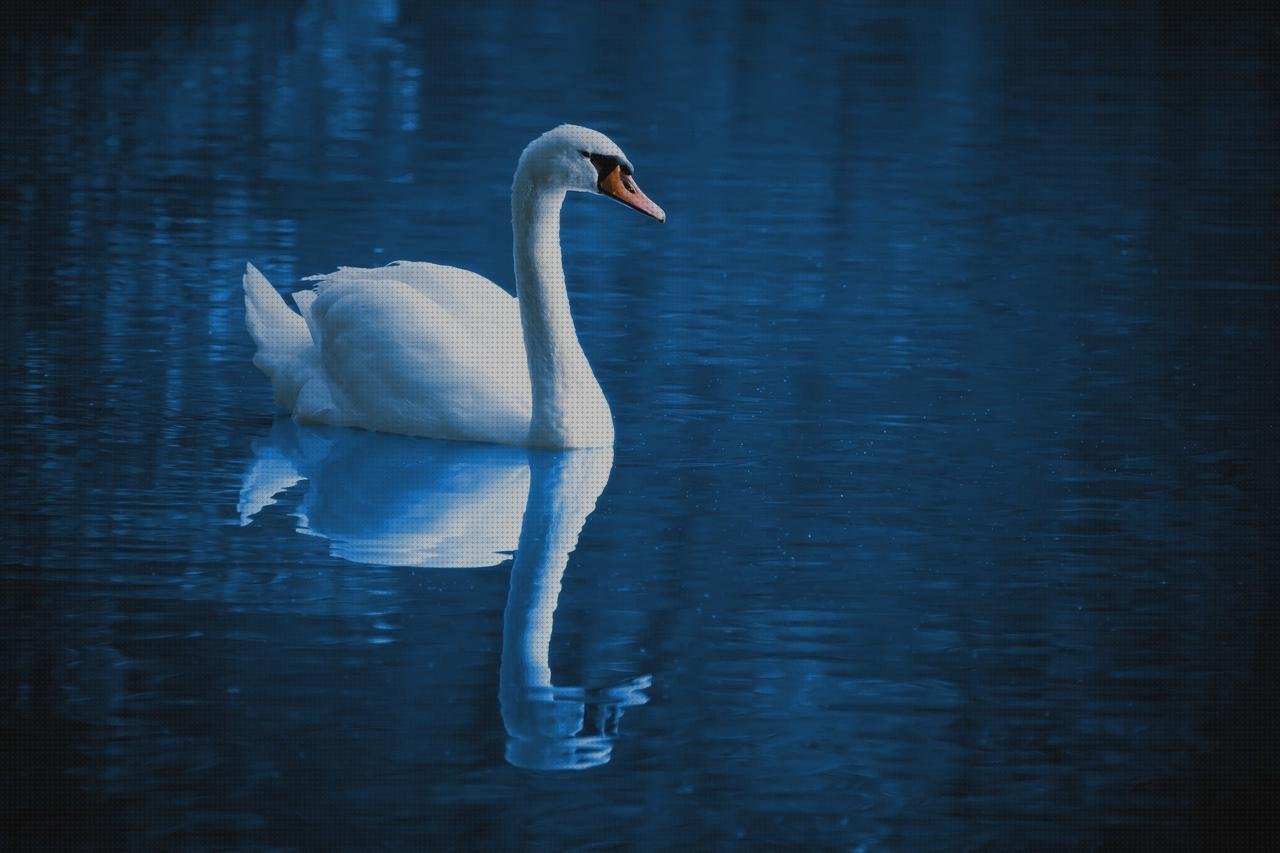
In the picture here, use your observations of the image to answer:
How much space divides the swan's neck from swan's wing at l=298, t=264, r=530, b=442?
0.18m

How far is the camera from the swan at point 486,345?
9125 millimetres

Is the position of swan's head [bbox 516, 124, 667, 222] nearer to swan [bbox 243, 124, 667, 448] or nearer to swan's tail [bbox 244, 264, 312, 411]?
swan [bbox 243, 124, 667, 448]

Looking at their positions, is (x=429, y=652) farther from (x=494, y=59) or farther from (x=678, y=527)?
(x=494, y=59)

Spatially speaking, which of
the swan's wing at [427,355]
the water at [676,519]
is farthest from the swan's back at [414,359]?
the water at [676,519]

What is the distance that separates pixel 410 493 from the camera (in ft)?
27.8

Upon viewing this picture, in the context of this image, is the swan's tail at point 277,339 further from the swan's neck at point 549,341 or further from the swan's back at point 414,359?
the swan's neck at point 549,341

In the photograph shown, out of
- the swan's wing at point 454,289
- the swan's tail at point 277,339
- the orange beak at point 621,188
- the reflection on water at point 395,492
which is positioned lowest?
the reflection on water at point 395,492

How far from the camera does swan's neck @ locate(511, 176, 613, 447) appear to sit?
9086 mm

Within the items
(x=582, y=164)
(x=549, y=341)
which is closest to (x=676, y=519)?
(x=549, y=341)

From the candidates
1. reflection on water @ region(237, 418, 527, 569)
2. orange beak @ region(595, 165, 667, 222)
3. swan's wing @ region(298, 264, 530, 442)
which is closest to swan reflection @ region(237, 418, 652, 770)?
reflection on water @ region(237, 418, 527, 569)

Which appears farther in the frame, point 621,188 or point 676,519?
point 621,188

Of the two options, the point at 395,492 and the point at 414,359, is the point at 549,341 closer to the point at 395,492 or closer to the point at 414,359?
the point at 414,359

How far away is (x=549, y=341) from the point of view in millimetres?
9125

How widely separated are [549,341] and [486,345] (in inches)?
15.3
